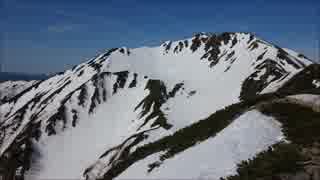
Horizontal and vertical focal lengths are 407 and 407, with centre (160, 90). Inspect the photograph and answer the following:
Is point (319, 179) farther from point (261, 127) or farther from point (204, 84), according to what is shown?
point (204, 84)

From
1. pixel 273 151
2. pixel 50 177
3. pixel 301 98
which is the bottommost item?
pixel 50 177

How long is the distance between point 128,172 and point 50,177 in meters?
111

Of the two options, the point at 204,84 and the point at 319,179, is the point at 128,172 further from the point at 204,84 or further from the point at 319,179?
the point at 204,84

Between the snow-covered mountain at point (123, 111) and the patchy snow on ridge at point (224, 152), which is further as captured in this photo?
the snow-covered mountain at point (123, 111)

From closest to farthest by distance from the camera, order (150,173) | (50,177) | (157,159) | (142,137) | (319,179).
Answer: (319,179)
(150,173)
(157,159)
(142,137)
(50,177)

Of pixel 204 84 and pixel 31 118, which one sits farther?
pixel 31 118

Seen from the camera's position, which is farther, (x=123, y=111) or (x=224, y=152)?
(x=123, y=111)

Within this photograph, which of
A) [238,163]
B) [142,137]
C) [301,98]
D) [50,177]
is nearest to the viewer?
[238,163]


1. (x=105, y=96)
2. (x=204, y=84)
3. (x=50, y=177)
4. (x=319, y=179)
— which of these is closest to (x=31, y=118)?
(x=105, y=96)

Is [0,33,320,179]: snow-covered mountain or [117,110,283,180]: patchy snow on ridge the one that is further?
[0,33,320,179]: snow-covered mountain

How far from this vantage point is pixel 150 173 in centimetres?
2756

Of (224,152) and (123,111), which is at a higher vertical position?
(224,152)

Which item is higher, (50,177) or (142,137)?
(142,137)

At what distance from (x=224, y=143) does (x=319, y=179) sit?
8.23 metres
